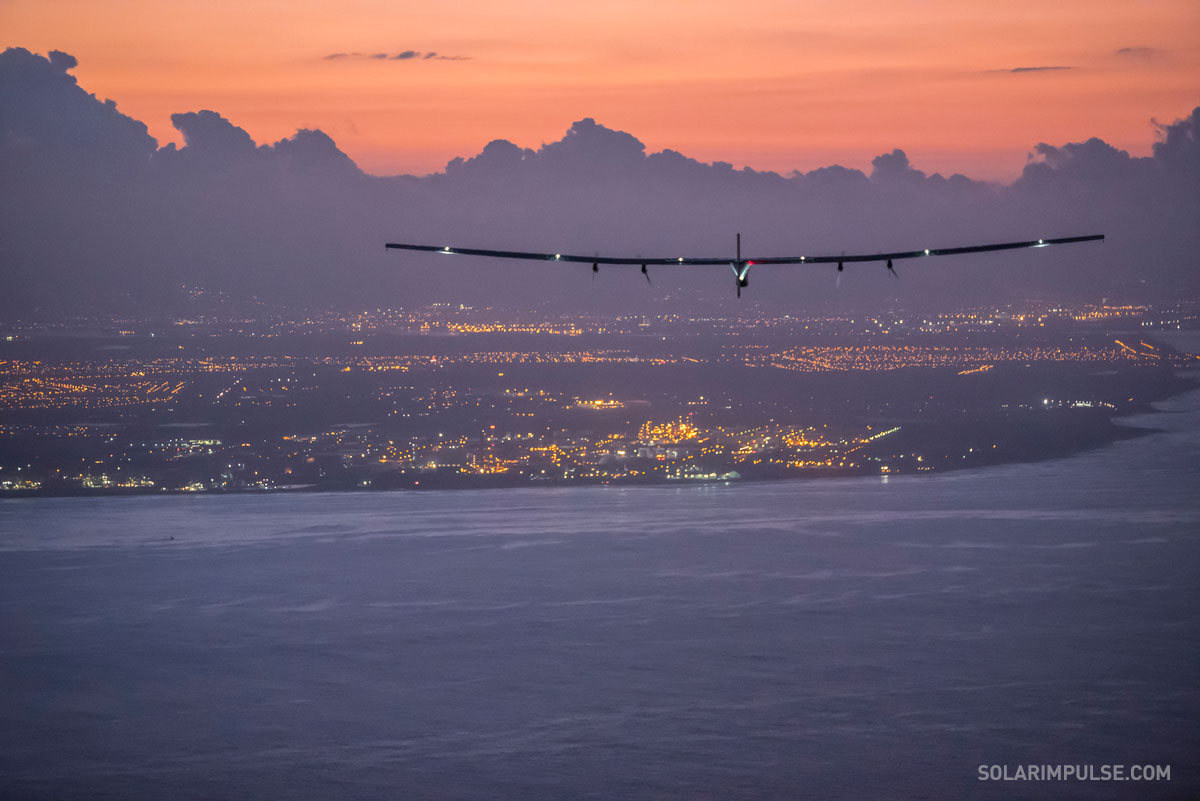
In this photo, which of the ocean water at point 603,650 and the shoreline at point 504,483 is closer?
the ocean water at point 603,650

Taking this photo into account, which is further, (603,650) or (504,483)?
Answer: (504,483)

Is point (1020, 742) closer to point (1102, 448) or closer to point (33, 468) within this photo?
point (1102, 448)

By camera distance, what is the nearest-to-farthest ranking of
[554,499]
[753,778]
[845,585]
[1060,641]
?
[753,778] → [1060,641] → [845,585] → [554,499]

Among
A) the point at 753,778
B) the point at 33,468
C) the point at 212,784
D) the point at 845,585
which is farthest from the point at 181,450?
the point at 753,778

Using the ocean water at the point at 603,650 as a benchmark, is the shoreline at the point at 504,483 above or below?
above

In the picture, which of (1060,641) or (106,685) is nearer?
(106,685)

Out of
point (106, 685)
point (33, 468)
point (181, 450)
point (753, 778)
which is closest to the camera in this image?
point (753, 778)

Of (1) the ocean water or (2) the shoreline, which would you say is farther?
(2) the shoreline
